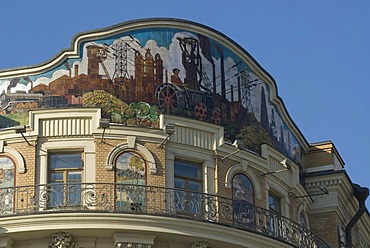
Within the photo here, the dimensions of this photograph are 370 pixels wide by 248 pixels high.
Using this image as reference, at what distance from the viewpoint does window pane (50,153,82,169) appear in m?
30.9

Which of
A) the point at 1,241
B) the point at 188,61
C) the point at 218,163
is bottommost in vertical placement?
the point at 1,241

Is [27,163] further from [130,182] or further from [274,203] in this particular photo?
[274,203]

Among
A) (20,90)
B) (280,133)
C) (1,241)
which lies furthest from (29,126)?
(280,133)

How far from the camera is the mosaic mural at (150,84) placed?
102ft

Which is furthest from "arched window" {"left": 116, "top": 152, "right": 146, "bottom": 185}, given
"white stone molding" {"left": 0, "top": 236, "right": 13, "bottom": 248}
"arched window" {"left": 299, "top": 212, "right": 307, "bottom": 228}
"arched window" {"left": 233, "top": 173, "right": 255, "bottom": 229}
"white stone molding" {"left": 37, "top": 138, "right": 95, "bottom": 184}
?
"arched window" {"left": 299, "top": 212, "right": 307, "bottom": 228}

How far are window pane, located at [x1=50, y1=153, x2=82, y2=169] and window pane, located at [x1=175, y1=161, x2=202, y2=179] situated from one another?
2.49 metres

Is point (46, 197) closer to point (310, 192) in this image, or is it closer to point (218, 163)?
point (218, 163)

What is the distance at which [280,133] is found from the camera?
34.8m

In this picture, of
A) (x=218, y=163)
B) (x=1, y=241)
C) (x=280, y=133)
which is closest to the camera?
(x=1, y=241)

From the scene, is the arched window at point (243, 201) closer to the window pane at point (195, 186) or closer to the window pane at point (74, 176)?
the window pane at point (195, 186)

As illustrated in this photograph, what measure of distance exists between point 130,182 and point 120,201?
0.71 meters

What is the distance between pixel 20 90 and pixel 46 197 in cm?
294

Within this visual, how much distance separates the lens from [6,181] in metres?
30.7

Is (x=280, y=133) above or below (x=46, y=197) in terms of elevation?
above
